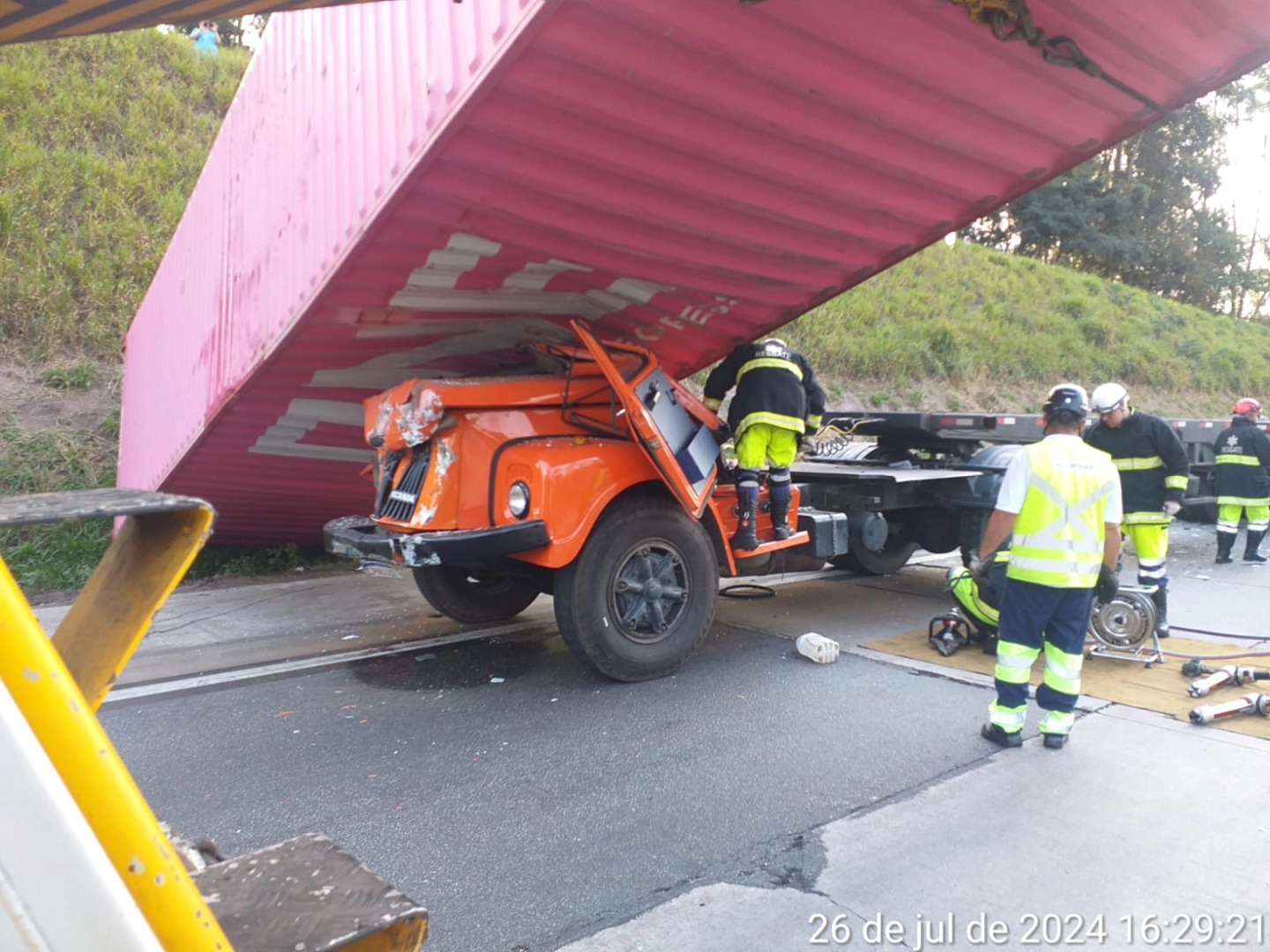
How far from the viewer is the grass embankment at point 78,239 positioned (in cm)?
861

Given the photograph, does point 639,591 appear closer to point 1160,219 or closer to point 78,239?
point 78,239

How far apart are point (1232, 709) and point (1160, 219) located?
35097 millimetres

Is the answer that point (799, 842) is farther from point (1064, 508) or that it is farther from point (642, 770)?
point (1064, 508)

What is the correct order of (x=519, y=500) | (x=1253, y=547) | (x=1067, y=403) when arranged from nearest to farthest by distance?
(x=1067, y=403) < (x=519, y=500) < (x=1253, y=547)

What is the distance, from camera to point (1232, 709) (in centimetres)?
444

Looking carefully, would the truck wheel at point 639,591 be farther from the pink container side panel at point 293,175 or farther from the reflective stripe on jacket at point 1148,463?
the reflective stripe on jacket at point 1148,463

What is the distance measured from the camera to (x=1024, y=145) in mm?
4840

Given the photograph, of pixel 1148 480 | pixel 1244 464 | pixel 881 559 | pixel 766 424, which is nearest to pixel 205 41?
pixel 881 559

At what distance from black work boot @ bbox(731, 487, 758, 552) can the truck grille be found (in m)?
1.86

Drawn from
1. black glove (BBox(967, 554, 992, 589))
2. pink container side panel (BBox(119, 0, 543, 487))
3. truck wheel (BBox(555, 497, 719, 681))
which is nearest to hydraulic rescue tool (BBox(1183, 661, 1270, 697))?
A: black glove (BBox(967, 554, 992, 589))

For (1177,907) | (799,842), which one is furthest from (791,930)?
(1177,907)

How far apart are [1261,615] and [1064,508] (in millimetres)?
4175

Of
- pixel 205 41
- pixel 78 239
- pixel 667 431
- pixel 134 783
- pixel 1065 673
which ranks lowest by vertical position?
pixel 1065 673

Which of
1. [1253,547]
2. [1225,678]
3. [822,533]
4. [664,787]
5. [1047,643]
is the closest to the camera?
[664,787]
